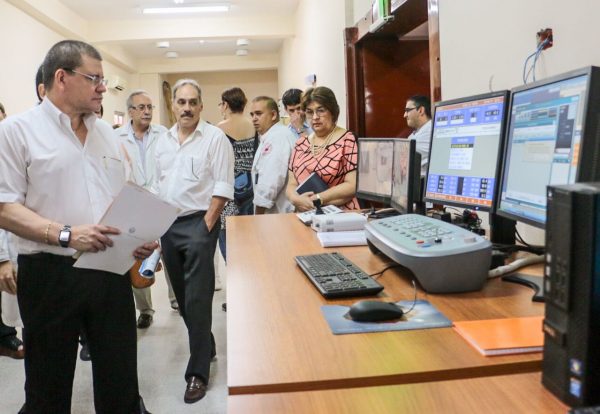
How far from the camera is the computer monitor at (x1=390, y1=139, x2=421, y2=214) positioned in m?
1.75

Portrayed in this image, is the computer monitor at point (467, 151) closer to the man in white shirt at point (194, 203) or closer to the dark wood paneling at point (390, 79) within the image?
the man in white shirt at point (194, 203)

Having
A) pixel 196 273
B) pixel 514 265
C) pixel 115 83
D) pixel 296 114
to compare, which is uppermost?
pixel 115 83

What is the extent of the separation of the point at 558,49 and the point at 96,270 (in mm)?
1534

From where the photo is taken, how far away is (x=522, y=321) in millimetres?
936

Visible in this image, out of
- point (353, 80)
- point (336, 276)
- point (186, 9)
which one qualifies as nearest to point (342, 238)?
point (336, 276)

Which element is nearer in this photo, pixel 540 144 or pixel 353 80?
pixel 540 144

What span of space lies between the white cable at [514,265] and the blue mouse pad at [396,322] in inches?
11.3

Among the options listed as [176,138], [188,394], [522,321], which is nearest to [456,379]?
[522,321]

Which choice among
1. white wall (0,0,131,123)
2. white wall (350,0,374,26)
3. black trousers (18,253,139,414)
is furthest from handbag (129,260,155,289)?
white wall (0,0,131,123)

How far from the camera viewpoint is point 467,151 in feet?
4.94

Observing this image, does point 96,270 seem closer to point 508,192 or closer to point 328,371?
point 328,371

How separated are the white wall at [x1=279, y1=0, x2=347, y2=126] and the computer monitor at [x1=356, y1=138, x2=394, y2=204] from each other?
2.00 meters

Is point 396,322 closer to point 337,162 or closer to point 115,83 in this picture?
point 337,162

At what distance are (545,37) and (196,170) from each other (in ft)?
4.94
